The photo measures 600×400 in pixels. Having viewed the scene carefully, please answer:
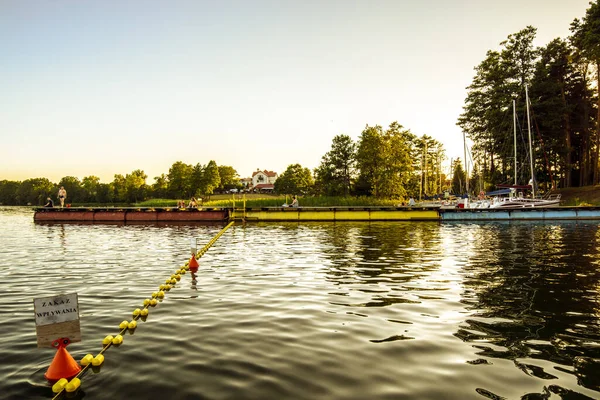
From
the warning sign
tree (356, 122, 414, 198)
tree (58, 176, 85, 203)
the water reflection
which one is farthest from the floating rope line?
tree (58, 176, 85, 203)

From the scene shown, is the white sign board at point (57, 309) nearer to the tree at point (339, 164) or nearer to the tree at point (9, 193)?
the tree at point (339, 164)

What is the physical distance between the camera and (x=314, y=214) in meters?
40.1

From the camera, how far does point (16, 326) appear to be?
300 inches

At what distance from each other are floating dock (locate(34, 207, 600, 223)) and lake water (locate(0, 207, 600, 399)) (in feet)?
76.6

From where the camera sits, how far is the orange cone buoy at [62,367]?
519 centimetres

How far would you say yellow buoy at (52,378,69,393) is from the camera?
4754 mm

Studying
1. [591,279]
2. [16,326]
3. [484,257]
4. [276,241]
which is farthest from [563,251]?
[16,326]

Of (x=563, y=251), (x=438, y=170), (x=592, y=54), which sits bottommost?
(x=563, y=251)

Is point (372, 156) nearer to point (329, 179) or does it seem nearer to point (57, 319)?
point (329, 179)

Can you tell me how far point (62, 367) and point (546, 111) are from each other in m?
59.2

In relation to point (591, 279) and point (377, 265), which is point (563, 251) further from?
point (377, 265)

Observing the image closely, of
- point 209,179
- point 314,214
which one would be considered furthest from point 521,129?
point 209,179

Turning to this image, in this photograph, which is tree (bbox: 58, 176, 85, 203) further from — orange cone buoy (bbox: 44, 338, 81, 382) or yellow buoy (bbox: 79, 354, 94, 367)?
orange cone buoy (bbox: 44, 338, 81, 382)

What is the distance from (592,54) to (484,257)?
41105 mm
